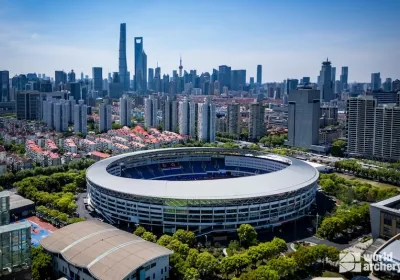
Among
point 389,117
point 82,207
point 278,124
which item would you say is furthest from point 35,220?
point 278,124

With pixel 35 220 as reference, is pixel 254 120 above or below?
above

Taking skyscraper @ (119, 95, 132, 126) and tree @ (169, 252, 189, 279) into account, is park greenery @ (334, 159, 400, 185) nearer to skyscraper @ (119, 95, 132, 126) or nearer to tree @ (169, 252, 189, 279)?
tree @ (169, 252, 189, 279)

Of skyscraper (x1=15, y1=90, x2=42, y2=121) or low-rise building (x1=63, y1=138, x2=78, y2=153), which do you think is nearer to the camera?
low-rise building (x1=63, y1=138, x2=78, y2=153)

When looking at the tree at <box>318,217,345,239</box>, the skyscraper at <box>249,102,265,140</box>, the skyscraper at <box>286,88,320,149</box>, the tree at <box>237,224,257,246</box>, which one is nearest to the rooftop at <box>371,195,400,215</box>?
the tree at <box>318,217,345,239</box>

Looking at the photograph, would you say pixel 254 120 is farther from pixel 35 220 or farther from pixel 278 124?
pixel 35 220

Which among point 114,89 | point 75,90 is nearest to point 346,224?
point 75,90

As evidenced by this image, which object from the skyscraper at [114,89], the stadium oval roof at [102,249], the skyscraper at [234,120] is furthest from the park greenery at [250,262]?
the skyscraper at [114,89]
